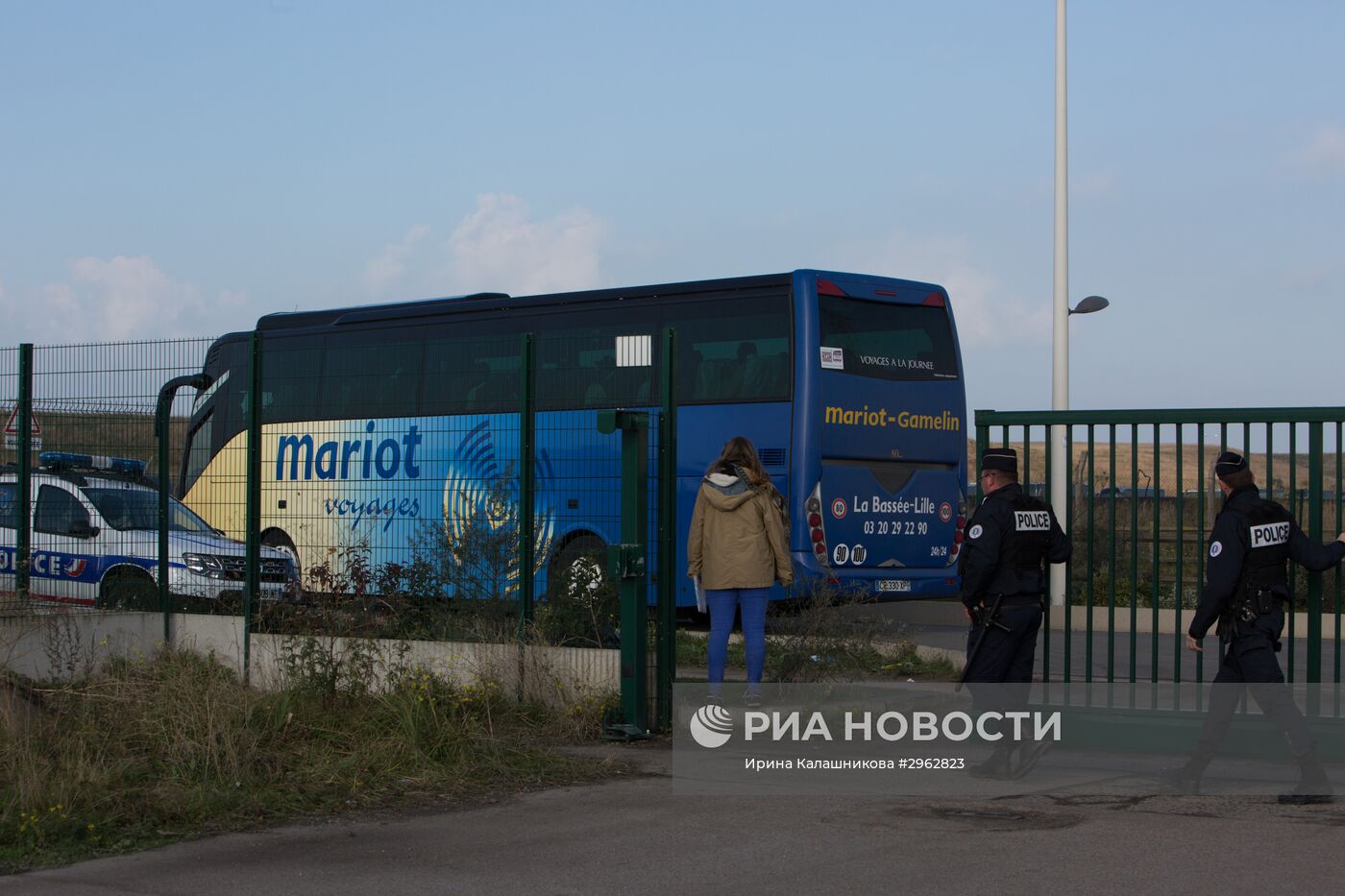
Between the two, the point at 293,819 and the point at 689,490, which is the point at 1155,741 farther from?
the point at 689,490

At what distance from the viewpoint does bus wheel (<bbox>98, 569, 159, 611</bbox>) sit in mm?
11141

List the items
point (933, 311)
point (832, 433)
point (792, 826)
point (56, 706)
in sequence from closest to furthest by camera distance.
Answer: point (792, 826) → point (56, 706) → point (832, 433) → point (933, 311)

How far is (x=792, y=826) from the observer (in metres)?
6.58

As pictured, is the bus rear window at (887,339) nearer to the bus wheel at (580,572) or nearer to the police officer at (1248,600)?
the bus wheel at (580,572)

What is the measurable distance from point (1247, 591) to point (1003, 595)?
1174mm

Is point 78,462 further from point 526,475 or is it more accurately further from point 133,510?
point 526,475

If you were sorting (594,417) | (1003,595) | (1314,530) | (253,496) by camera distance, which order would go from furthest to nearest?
(594,417)
(253,496)
(1314,530)
(1003,595)

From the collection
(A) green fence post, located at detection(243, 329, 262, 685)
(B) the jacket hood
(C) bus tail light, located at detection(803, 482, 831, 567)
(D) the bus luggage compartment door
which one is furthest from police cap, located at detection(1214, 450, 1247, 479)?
(D) the bus luggage compartment door

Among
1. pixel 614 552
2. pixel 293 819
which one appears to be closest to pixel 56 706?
pixel 293 819

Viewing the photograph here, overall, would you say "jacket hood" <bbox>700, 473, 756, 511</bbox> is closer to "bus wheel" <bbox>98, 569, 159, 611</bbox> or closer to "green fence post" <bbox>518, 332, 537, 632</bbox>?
"green fence post" <bbox>518, 332, 537, 632</bbox>

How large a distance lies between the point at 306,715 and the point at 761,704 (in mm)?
2797

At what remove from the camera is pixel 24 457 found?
11.4 m

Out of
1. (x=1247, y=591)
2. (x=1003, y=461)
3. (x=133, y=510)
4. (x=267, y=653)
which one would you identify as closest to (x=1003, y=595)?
(x=1003, y=461)

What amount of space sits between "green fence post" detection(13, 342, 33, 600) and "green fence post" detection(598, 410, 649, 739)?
494 cm
